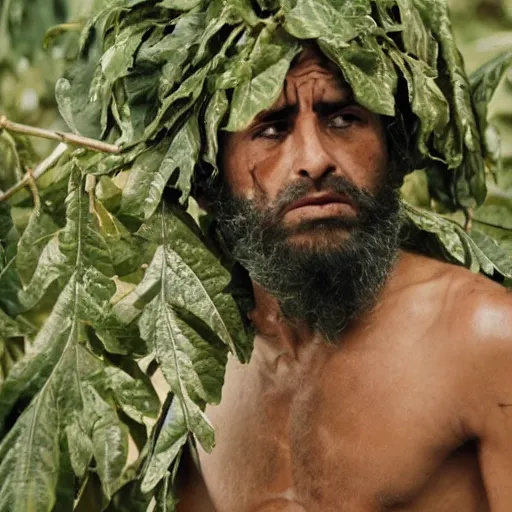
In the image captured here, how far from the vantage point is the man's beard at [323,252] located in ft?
4.09

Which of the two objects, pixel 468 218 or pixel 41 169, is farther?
pixel 468 218

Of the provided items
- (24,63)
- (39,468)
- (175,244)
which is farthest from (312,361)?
(24,63)

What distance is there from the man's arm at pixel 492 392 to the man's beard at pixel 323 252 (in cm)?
15

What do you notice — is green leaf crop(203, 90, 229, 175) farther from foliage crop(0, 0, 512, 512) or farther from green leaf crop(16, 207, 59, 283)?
green leaf crop(16, 207, 59, 283)

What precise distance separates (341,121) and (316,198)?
97 mm

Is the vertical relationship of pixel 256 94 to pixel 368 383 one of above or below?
above

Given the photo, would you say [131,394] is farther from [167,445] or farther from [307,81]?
[307,81]

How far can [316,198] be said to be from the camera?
1.22 metres

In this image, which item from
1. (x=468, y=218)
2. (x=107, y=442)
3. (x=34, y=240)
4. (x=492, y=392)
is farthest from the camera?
(x=468, y=218)

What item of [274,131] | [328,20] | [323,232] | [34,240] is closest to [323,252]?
[323,232]

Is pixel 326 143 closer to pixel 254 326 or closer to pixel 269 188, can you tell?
pixel 269 188

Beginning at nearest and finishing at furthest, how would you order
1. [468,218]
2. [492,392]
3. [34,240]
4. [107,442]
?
[492,392]
[107,442]
[34,240]
[468,218]

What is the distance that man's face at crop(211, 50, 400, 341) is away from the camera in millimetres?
1232

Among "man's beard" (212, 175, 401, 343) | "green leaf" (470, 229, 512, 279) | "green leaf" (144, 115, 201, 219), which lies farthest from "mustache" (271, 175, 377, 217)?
"green leaf" (470, 229, 512, 279)
